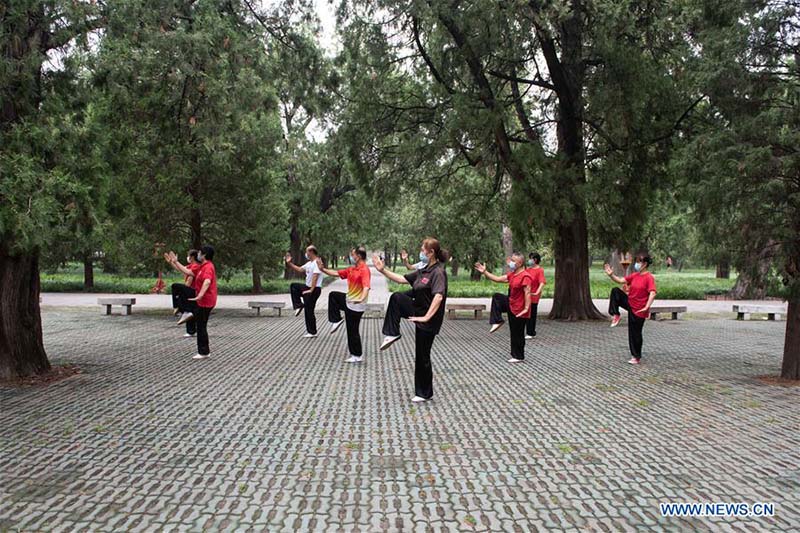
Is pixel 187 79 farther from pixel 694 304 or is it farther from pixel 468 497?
pixel 694 304

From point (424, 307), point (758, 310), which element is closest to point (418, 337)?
point (424, 307)

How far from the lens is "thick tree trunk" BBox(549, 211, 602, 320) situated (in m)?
16.2

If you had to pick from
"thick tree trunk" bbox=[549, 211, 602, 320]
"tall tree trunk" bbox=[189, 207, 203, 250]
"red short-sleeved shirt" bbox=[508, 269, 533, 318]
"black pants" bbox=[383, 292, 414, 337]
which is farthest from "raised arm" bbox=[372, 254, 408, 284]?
"tall tree trunk" bbox=[189, 207, 203, 250]

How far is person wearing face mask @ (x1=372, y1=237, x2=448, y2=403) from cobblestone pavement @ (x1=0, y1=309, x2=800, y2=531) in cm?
39

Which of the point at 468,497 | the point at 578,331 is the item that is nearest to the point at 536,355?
the point at 578,331

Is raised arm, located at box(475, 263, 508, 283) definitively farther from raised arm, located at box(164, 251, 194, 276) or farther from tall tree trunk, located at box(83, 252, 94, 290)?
tall tree trunk, located at box(83, 252, 94, 290)

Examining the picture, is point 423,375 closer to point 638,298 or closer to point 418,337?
point 418,337

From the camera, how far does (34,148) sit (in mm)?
6852

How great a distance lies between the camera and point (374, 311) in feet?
55.9

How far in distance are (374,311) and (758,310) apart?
11138 mm

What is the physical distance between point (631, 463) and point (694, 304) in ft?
65.9

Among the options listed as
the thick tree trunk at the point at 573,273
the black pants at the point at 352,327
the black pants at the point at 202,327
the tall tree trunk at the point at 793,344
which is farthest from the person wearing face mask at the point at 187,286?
the thick tree trunk at the point at 573,273

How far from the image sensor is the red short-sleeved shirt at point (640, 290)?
927 cm

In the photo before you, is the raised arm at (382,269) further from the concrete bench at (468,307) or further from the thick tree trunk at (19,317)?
the concrete bench at (468,307)
